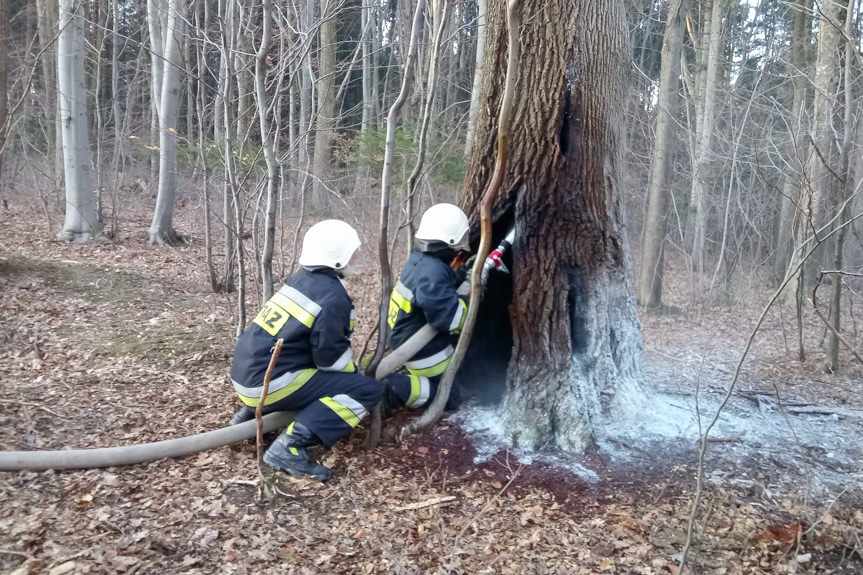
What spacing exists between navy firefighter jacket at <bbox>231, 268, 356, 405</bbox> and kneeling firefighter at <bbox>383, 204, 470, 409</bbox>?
61 centimetres

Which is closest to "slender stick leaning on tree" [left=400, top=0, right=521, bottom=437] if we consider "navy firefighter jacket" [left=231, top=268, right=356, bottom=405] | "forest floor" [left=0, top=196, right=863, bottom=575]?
"forest floor" [left=0, top=196, right=863, bottom=575]

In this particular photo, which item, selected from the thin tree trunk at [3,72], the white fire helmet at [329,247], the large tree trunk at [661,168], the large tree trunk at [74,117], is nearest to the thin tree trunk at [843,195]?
the large tree trunk at [661,168]

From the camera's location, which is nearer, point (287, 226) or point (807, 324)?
point (807, 324)

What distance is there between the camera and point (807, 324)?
8562 mm

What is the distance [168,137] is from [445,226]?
885cm

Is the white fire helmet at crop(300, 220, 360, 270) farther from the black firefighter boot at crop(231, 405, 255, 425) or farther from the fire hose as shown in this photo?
the black firefighter boot at crop(231, 405, 255, 425)

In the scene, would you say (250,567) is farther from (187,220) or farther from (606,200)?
(187,220)

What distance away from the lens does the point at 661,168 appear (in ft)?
31.9

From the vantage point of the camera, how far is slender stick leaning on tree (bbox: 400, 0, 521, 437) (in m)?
3.50

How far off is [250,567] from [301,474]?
807 mm

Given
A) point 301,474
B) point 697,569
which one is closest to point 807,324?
point 697,569

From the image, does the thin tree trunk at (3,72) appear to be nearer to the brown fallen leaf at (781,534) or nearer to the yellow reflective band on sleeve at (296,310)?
the yellow reflective band on sleeve at (296,310)

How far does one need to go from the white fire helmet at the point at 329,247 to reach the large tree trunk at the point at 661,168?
670cm

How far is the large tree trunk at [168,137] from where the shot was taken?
1103 cm
